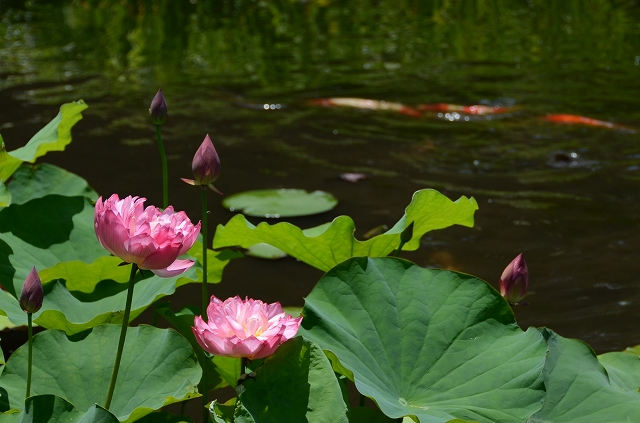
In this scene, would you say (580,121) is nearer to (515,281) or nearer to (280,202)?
(280,202)

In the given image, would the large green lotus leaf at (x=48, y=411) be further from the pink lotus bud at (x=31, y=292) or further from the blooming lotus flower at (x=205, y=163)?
the blooming lotus flower at (x=205, y=163)

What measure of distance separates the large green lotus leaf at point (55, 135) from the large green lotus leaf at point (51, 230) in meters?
0.11

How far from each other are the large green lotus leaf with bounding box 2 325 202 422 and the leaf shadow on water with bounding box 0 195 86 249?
44cm

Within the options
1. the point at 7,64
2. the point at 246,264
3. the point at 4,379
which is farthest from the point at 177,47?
the point at 4,379

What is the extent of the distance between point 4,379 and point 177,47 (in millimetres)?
4533

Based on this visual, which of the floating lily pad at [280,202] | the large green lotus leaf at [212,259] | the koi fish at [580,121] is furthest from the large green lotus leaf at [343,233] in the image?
the koi fish at [580,121]

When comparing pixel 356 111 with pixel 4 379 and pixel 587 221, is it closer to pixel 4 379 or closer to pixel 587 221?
pixel 587 221

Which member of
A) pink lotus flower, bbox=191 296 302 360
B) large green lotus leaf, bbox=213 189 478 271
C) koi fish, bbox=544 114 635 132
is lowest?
koi fish, bbox=544 114 635 132

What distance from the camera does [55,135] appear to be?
152cm

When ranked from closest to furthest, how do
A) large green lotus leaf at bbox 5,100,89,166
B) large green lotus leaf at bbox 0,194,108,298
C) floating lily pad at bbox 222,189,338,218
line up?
large green lotus leaf at bbox 0,194,108,298
large green lotus leaf at bbox 5,100,89,166
floating lily pad at bbox 222,189,338,218

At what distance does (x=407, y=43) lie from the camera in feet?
17.8

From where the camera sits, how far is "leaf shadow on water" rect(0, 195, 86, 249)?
54.8 inches

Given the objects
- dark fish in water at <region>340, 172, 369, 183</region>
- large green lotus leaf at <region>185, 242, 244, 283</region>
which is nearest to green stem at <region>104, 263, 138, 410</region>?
large green lotus leaf at <region>185, 242, 244, 283</region>

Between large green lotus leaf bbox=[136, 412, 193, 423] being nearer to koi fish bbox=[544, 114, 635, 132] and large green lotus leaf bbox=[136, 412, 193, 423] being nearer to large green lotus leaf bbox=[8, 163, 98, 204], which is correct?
large green lotus leaf bbox=[8, 163, 98, 204]
